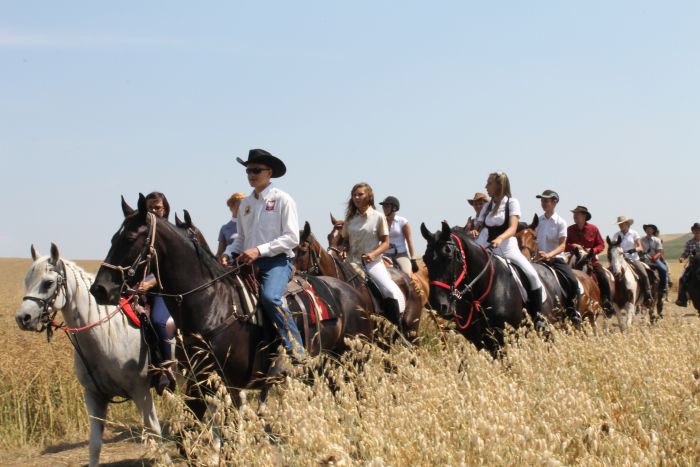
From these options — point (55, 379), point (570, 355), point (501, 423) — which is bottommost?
point (55, 379)

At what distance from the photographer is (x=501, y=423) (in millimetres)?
3869

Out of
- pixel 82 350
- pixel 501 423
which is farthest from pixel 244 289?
pixel 501 423

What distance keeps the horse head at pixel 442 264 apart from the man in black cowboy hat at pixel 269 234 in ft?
6.07

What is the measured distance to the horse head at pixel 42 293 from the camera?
7.34m

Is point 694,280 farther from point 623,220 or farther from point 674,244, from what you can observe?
point 674,244

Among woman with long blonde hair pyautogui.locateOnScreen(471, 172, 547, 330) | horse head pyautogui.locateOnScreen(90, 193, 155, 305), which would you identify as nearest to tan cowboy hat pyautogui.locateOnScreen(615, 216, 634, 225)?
woman with long blonde hair pyautogui.locateOnScreen(471, 172, 547, 330)

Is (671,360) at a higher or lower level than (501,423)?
lower

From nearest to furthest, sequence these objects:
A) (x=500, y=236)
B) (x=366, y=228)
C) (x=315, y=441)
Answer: (x=315, y=441)
(x=500, y=236)
(x=366, y=228)

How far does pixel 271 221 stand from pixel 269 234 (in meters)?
0.12

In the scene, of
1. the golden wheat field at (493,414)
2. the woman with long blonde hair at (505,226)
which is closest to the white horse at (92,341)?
the golden wheat field at (493,414)

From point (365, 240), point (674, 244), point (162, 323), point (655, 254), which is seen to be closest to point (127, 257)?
point (162, 323)

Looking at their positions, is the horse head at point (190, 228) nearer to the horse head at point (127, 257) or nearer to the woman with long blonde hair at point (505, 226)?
the horse head at point (127, 257)

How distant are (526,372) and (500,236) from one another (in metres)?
4.32

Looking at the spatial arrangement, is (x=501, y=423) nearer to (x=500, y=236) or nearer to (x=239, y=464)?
(x=239, y=464)
